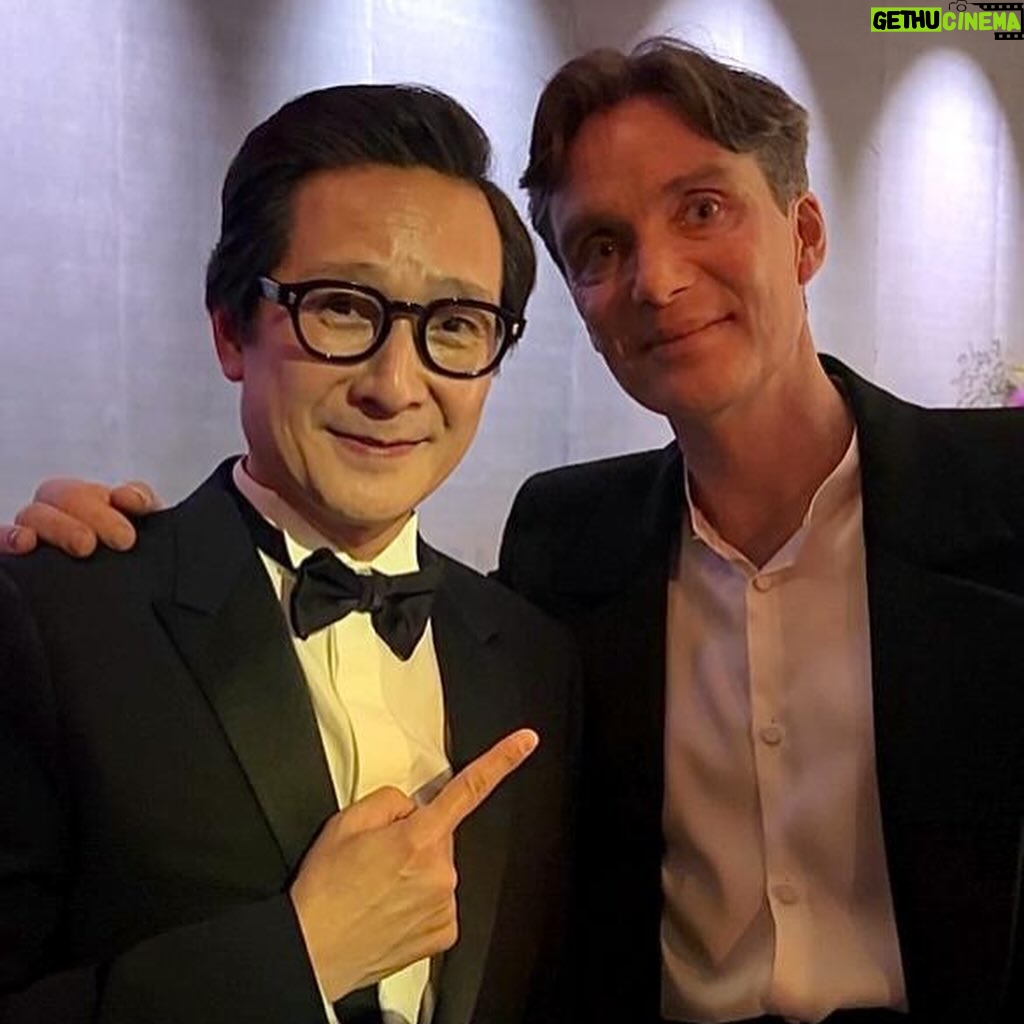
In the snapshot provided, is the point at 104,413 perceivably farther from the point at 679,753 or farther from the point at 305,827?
the point at 305,827

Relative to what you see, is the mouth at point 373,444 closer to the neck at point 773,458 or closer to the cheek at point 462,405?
the cheek at point 462,405

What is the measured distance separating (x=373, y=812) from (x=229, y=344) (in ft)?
1.49

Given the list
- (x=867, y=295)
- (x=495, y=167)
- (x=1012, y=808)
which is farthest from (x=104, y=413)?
(x=867, y=295)

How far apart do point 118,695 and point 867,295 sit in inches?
183

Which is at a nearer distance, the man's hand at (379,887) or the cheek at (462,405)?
the man's hand at (379,887)

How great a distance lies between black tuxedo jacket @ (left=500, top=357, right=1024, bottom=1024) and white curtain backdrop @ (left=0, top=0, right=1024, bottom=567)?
533 mm

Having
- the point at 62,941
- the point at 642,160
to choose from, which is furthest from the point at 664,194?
the point at 62,941

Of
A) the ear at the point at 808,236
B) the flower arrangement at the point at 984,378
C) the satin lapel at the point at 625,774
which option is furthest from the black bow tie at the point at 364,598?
the flower arrangement at the point at 984,378

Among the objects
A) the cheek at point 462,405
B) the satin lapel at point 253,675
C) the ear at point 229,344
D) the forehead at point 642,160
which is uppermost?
the forehead at point 642,160

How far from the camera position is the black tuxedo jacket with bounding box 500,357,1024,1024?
1529 millimetres

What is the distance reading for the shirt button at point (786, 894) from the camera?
5.29 ft

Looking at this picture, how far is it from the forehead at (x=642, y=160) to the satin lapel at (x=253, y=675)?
0.67 metres

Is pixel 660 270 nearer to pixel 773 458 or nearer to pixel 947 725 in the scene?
pixel 773 458

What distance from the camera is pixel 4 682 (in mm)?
1161
